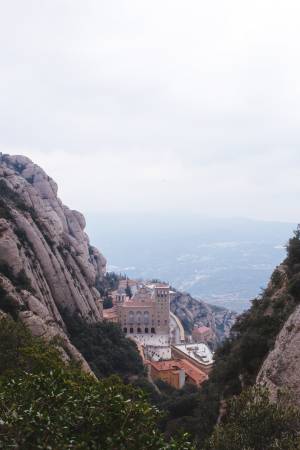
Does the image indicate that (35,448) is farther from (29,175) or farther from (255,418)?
(29,175)

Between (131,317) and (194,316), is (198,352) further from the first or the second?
(194,316)

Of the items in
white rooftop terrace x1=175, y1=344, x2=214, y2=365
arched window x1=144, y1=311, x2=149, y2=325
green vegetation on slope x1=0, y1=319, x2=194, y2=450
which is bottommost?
white rooftop terrace x1=175, y1=344, x2=214, y2=365

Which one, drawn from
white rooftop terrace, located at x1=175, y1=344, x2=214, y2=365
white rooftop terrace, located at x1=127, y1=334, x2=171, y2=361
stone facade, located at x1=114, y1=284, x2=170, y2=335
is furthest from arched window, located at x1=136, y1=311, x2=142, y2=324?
white rooftop terrace, located at x1=175, y1=344, x2=214, y2=365

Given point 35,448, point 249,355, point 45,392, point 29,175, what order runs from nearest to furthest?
point 35,448 → point 45,392 → point 249,355 → point 29,175

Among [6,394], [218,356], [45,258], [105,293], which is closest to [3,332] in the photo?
[6,394]

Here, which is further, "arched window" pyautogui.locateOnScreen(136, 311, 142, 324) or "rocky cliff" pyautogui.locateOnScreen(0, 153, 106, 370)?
"arched window" pyautogui.locateOnScreen(136, 311, 142, 324)

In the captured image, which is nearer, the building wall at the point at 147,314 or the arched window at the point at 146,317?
the building wall at the point at 147,314

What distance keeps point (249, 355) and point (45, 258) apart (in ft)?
104

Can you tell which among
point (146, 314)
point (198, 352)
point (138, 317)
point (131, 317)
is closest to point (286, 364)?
point (198, 352)

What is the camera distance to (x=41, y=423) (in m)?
11.4

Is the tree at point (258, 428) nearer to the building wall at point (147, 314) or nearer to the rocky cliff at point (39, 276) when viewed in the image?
the rocky cliff at point (39, 276)

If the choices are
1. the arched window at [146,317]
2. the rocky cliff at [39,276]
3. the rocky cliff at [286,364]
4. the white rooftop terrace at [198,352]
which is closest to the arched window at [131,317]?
Result: the arched window at [146,317]

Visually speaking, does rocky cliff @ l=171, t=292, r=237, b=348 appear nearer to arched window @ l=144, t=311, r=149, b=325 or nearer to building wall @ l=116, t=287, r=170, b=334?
building wall @ l=116, t=287, r=170, b=334

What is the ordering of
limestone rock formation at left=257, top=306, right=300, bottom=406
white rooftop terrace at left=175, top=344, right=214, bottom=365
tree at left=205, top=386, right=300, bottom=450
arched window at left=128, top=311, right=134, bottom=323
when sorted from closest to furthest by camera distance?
tree at left=205, top=386, right=300, bottom=450
limestone rock formation at left=257, top=306, right=300, bottom=406
white rooftop terrace at left=175, top=344, right=214, bottom=365
arched window at left=128, top=311, right=134, bottom=323
